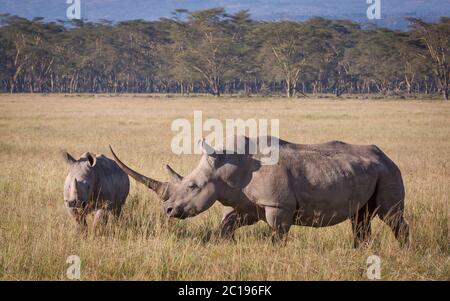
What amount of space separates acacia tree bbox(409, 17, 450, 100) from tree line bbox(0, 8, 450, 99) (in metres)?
0.08

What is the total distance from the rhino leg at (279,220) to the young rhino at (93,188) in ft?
6.13

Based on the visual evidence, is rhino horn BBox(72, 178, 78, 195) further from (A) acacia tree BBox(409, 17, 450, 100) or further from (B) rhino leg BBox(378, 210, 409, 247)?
(A) acacia tree BBox(409, 17, 450, 100)

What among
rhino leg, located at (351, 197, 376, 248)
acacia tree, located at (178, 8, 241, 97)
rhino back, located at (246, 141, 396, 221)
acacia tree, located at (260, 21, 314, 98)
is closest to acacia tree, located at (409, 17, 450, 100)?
acacia tree, located at (260, 21, 314, 98)

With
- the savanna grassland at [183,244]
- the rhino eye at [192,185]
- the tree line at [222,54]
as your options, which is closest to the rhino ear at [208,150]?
the rhino eye at [192,185]

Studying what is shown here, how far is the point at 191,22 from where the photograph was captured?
73250mm

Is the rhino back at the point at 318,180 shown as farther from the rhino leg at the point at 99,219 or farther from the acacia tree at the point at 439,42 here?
the acacia tree at the point at 439,42

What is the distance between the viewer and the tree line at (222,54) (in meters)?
66.1

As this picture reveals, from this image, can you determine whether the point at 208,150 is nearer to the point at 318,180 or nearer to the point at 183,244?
the point at 183,244

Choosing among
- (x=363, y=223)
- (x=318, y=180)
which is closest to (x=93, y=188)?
(x=318, y=180)

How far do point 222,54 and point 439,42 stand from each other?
21647 millimetres

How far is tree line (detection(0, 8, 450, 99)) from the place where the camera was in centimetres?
6606

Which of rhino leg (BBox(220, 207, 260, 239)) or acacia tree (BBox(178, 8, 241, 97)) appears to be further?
acacia tree (BBox(178, 8, 241, 97))

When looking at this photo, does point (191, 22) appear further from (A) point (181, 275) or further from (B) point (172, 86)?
(A) point (181, 275)
